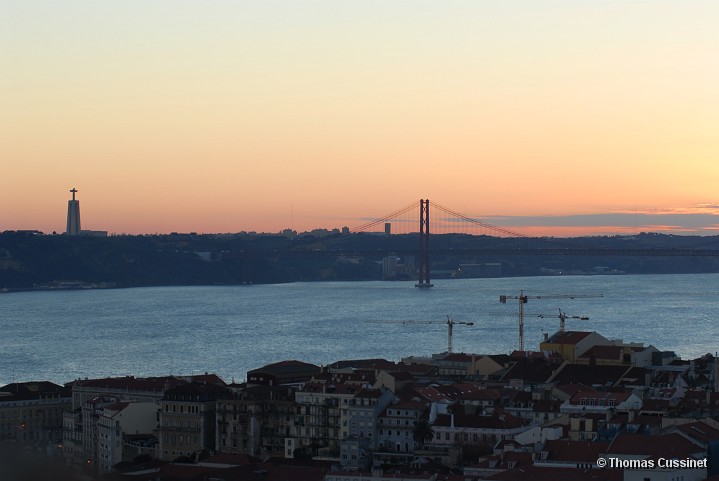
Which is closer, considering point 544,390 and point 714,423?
point 714,423

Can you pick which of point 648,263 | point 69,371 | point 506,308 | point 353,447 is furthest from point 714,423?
point 648,263

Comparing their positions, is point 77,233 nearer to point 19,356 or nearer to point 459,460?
point 19,356

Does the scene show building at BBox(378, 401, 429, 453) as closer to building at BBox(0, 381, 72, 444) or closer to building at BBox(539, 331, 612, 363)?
building at BBox(0, 381, 72, 444)

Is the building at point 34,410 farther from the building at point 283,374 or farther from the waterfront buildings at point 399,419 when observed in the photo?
the building at point 283,374

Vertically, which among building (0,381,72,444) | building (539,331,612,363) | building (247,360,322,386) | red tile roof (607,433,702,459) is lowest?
building (0,381,72,444)

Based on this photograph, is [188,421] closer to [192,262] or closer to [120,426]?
[120,426]

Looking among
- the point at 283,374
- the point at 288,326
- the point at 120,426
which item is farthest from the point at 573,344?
the point at 288,326

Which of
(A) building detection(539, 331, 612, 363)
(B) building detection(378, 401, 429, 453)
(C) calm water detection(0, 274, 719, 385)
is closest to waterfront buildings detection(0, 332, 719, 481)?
(B) building detection(378, 401, 429, 453)

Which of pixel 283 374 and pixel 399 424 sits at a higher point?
pixel 283 374

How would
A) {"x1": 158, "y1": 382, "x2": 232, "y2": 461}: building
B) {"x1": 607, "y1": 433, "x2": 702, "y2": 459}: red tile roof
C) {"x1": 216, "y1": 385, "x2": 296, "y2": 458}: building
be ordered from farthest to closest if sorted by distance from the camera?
{"x1": 158, "y1": 382, "x2": 232, "y2": 461}: building, {"x1": 216, "y1": 385, "x2": 296, "y2": 458}: building, {"x1": 607, "y1": 433, "x2": 702, "y2": 459}: red tile roof
